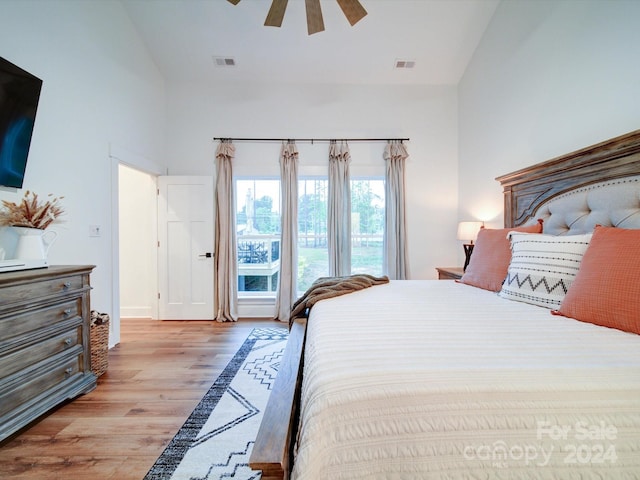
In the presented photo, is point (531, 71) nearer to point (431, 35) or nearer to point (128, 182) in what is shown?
point (431, 35)

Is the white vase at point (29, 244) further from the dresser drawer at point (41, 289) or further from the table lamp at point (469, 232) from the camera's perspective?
the table lamp at point (469, 232)

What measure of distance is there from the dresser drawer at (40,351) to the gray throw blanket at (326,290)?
1.63m

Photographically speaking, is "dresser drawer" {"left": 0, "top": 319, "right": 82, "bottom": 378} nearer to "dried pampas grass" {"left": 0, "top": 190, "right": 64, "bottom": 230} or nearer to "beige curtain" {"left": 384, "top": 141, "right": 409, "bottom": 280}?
"dried pampas grass" {"left": 0, "top": 190, "right": 64, "bottom": 230}

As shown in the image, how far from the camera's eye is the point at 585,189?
1.88 meters

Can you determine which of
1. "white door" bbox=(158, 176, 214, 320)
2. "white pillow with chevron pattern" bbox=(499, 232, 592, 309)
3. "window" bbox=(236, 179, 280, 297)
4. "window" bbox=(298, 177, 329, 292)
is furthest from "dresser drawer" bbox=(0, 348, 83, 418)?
"white pillow with chevron pattern" bbox=(499, 232, 592, 309)

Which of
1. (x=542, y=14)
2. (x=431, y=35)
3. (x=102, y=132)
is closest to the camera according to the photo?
(x=542, y=14)

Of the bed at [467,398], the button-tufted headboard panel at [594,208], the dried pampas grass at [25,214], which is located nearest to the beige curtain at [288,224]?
the dried pampas grass at [25,214]

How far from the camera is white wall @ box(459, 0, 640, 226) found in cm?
179

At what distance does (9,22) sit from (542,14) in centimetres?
439

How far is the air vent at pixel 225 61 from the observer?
3549 millimetres

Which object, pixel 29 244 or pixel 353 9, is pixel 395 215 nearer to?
pixel 353 9

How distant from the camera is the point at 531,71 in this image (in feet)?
8.25

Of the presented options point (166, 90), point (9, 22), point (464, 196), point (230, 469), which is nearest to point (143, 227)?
point (166, 90)

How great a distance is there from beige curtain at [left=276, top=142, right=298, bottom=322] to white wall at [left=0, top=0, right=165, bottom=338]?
6.19 ft
